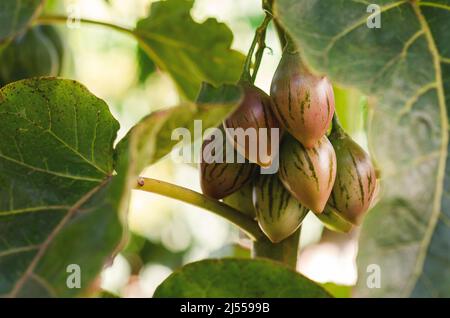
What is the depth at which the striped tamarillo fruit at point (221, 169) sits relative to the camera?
0.78 metres

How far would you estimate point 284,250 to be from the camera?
83 centimetres

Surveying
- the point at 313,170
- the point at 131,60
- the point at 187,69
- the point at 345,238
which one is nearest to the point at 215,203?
the point at 313,170

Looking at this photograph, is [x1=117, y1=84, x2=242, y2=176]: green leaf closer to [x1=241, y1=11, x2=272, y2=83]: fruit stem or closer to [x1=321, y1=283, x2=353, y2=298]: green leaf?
[x1=241, y1=11, x2=272, y2=83]: fruit stem

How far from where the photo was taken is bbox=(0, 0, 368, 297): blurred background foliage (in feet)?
4.50

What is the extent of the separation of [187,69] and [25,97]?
1.58 ft

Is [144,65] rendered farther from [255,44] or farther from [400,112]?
[400,112]

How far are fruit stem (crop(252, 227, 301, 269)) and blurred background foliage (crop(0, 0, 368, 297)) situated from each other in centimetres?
21

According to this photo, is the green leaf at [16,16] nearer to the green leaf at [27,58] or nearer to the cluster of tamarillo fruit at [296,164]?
the cluster of tamarillo fruit at [296,164]

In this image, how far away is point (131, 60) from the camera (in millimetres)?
3395

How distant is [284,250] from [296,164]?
12 centimetres

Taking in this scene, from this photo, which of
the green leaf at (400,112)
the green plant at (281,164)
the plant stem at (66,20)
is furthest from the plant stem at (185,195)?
the plant stem at (66,20)

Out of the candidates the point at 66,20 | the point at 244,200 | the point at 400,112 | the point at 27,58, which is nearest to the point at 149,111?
the point at 27,58

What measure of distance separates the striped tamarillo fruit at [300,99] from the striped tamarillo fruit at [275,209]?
70mm
